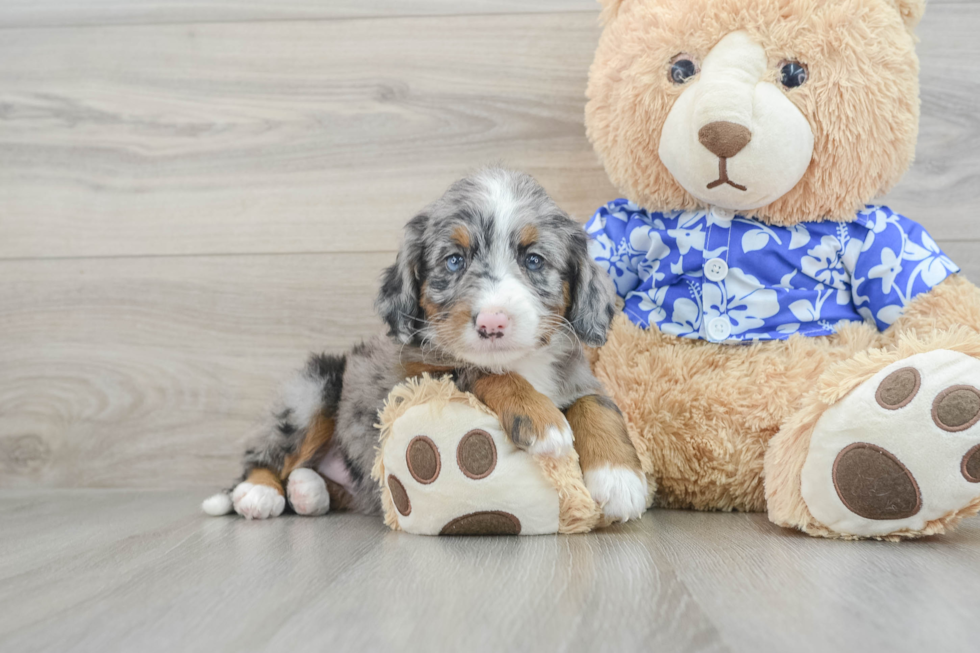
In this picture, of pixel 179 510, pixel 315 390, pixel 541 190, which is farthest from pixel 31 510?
pixel 541 190

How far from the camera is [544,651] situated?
3.22 feet

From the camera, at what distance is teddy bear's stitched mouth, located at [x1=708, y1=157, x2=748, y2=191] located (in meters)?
1.81

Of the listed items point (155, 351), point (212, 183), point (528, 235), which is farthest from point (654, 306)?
point (155, 351)

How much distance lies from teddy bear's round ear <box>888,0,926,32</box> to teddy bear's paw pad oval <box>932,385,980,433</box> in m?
0.97

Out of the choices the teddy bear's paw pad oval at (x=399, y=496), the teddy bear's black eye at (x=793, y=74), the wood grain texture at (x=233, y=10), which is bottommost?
the teddy bear's paw pad oval at (x=399, y=496)

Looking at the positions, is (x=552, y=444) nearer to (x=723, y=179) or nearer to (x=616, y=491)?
(x=616, y=491)

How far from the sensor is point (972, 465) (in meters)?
1.43

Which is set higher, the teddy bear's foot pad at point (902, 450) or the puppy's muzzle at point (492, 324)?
the puppy's muzzle at point (492, 324)

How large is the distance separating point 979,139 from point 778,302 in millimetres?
955

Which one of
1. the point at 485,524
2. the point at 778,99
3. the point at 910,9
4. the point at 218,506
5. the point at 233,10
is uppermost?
the point at 233,10

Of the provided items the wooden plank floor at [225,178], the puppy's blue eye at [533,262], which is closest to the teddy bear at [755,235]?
the puppy's blue eye at [533,262]

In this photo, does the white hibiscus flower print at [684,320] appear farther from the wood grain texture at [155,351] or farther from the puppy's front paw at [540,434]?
the wood grain texture at [155,351]

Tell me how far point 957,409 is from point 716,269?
66 cm

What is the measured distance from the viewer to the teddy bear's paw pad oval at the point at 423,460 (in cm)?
156
